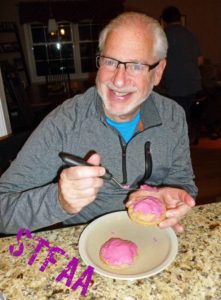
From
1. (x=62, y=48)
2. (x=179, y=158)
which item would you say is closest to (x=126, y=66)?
(x=179, y=158)

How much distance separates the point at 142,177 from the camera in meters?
1.29

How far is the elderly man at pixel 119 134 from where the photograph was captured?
3.78 ft

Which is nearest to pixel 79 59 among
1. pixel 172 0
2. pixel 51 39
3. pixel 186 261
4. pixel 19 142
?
pixel 51 39

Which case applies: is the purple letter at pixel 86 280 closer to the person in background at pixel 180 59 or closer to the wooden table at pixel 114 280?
the wooden table at pixel 114 280

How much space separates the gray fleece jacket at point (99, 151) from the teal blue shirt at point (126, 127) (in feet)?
0.19

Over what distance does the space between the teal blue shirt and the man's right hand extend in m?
0.50

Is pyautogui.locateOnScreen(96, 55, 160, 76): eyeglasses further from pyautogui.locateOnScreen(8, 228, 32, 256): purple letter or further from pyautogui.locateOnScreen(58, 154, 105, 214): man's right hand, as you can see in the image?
pyautogui.locateOnScreen(8, 228, 32, 256): purple letter

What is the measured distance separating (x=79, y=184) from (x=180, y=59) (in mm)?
2971

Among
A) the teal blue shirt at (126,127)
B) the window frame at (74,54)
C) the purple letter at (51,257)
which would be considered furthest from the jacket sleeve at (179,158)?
the window frame at (74,54)

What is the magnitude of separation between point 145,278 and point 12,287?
0.35m

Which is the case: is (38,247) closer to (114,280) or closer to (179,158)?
(114,280)

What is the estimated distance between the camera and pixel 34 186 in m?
1.18

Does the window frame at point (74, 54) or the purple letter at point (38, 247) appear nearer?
the purple letter at point (38, 247)

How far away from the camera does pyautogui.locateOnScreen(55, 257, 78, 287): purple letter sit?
808 millimetres
